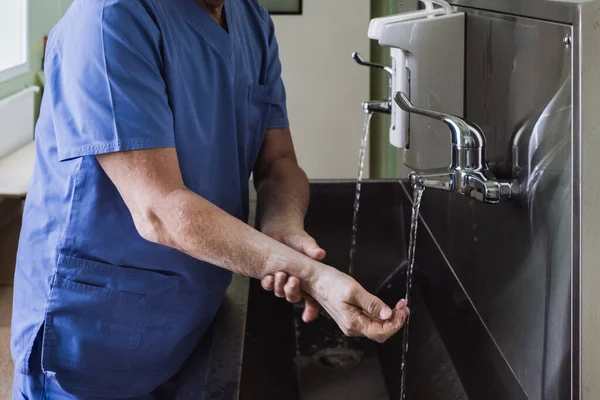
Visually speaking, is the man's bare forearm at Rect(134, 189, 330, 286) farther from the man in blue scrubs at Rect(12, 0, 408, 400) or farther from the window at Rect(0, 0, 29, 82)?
the window at Rect(0, 0, 29, 82)

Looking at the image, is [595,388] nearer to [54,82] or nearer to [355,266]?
[54,82]

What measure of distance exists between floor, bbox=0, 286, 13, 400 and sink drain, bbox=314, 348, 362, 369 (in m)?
0.92

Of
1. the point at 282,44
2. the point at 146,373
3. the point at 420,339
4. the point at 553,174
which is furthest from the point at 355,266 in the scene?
the point at 282,44

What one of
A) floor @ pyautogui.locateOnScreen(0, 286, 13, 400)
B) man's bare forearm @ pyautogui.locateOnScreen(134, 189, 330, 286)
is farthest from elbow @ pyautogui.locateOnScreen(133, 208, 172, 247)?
floor @ pyautogui.locateOnScreen(0, 286, 13, 400)

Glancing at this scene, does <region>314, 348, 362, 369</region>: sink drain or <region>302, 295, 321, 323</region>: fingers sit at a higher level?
<region>302, 295, 321, 323</region>: fingers

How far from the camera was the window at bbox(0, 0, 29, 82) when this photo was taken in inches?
126

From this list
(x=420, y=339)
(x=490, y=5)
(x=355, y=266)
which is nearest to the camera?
(x=490, y=5)

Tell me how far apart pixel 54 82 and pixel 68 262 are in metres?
0.24

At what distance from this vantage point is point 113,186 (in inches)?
40.6

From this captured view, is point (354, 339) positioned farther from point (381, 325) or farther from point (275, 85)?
point (381, 325)

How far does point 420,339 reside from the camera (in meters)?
1.40

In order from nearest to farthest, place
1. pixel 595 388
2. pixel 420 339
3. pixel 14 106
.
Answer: pixel 595 388
pixel 420 339
pixel 14 106

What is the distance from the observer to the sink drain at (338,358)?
1438mm

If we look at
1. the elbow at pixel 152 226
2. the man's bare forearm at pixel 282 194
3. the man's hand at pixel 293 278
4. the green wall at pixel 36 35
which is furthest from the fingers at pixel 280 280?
the green wall at pixel 36 35
